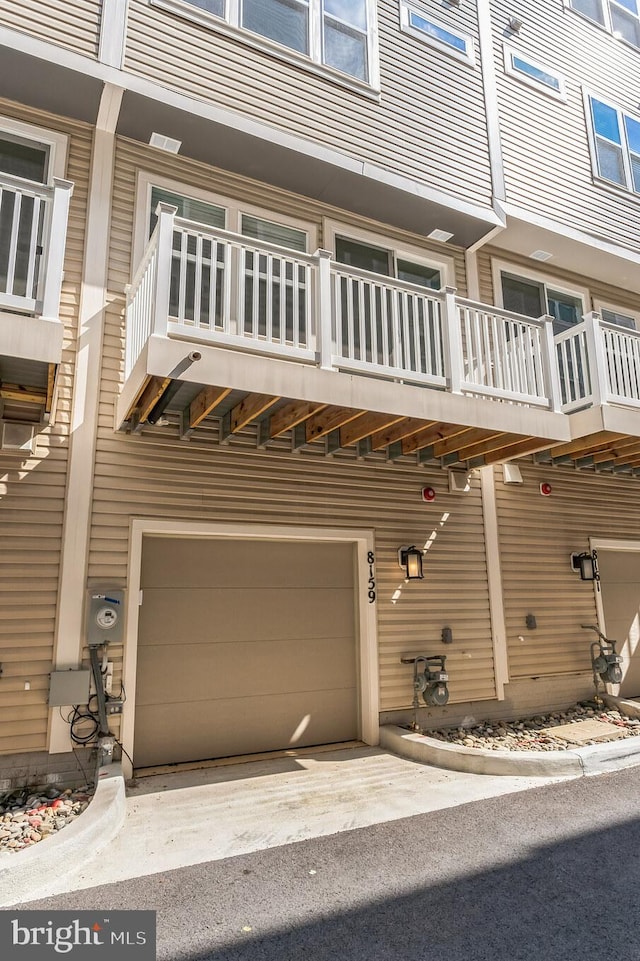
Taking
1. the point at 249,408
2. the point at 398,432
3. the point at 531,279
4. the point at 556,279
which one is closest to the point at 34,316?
the point at 249,408

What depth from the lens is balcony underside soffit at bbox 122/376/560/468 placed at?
452 centimetres

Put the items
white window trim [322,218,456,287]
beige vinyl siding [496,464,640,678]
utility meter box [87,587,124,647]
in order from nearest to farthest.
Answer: utility meter box [87,587,124,647] < white window trim [322,218,456,287] < beige vinyl siding [496,464,640,678]

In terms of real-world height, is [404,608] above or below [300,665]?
above

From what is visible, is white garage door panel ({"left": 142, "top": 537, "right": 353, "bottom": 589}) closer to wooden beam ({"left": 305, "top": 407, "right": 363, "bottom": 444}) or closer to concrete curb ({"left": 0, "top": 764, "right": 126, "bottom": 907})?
wooden beam ({"left": 305, "top": 407, "right": 363, "bottom": 444})

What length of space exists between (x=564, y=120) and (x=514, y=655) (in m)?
7.15

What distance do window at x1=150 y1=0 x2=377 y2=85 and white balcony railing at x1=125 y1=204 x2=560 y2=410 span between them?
7.46ft

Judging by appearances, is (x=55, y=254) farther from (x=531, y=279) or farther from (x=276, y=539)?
(x=531, y=279)

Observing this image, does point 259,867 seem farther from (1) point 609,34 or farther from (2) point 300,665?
(1) point 609,34

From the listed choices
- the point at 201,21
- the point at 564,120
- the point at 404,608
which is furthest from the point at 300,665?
the point at 564,120

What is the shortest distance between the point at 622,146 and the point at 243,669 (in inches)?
351

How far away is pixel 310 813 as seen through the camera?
4.02 metres

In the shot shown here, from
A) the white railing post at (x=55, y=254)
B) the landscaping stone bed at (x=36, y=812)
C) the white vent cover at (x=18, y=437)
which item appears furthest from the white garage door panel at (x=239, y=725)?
the white railing post at (x=55, y=254)

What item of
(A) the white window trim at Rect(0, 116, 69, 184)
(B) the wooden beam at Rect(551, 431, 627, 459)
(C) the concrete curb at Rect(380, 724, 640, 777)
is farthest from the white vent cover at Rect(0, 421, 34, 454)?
(B) the wooden beam at Rect(551, 431, 627, 459)

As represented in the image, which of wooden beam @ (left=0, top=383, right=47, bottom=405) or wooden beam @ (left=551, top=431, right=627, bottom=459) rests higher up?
wooden beam @ (left=551, top=431, right=627, bottom=459)
